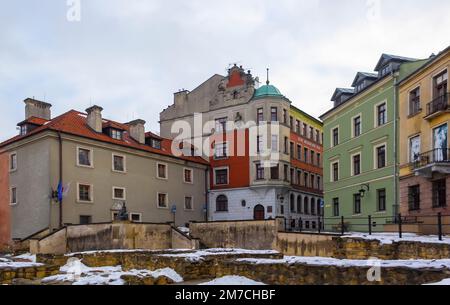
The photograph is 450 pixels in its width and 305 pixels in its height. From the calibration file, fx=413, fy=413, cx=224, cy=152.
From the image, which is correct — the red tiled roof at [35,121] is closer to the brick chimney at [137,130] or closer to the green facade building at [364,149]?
the brick chimney at [137,130]

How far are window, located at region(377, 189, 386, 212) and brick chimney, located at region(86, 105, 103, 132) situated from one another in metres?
23.7

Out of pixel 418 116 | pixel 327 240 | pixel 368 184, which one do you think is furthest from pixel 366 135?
pixel 327 240

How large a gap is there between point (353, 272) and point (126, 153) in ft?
99.8

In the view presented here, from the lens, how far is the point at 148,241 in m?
28.3

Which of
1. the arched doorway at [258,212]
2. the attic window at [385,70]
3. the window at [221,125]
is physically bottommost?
the arched doorway at [258,212]

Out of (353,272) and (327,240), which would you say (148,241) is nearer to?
(327,240)

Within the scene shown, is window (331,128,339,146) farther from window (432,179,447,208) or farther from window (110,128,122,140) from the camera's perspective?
window (110,128,122,140)

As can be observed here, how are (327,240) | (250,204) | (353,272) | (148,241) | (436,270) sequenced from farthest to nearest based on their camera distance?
(250,204) → (148,241) → (327,240) → (353,272) → (436,270)

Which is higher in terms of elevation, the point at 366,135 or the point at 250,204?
the point at 366,135

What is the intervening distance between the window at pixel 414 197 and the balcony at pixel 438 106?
4.61 meters

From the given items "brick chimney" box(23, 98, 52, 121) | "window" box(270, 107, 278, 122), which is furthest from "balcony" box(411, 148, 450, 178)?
"brick chimney" box(23, 98, 52, 121)

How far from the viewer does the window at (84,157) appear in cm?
3303

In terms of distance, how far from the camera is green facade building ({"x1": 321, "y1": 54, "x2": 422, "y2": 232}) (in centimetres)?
2850

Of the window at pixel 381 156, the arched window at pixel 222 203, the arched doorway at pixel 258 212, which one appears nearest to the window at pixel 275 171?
the arched doorway at pixel 258 212
